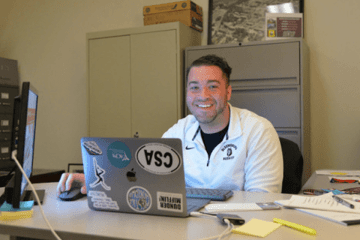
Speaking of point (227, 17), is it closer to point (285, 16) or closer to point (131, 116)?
point (285, 16)

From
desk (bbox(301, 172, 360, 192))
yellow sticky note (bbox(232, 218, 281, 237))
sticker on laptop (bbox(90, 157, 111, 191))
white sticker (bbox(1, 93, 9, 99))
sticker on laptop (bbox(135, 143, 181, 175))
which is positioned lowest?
desk (bbox(301, 172, 360, 192))

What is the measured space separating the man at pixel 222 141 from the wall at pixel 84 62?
57.9 inches

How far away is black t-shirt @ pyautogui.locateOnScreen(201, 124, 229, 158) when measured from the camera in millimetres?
1771

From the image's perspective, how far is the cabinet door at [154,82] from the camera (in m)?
2.93

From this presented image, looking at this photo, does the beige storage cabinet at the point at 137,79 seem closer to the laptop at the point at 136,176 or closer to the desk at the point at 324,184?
the desk at the point at 324,184

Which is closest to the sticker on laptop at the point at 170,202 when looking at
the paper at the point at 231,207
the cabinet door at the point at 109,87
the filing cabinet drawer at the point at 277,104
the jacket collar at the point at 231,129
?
the paper at the point at 231,207

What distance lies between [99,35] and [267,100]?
5.29 feet

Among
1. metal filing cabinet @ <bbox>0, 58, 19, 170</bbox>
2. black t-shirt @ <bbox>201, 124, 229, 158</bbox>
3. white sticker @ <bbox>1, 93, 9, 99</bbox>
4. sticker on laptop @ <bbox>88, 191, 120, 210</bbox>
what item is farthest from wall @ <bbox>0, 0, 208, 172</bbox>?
sticker on laptop @ <bbox>88, 191, 120, 210</bbox>

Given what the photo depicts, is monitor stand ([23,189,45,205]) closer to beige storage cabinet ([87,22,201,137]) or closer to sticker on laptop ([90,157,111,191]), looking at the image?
sticker on laptop ([90,157,111,191])

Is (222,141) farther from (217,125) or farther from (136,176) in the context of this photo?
(136,176)

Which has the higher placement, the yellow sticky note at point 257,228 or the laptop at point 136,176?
the laptop at point 136,176

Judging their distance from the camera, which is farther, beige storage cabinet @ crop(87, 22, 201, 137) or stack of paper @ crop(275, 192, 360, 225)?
beige storage cabinet @ crop(87, 22, 201, 137)

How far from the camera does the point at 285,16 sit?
2867mm

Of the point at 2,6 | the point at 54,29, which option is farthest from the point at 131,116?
the point at 2,6
